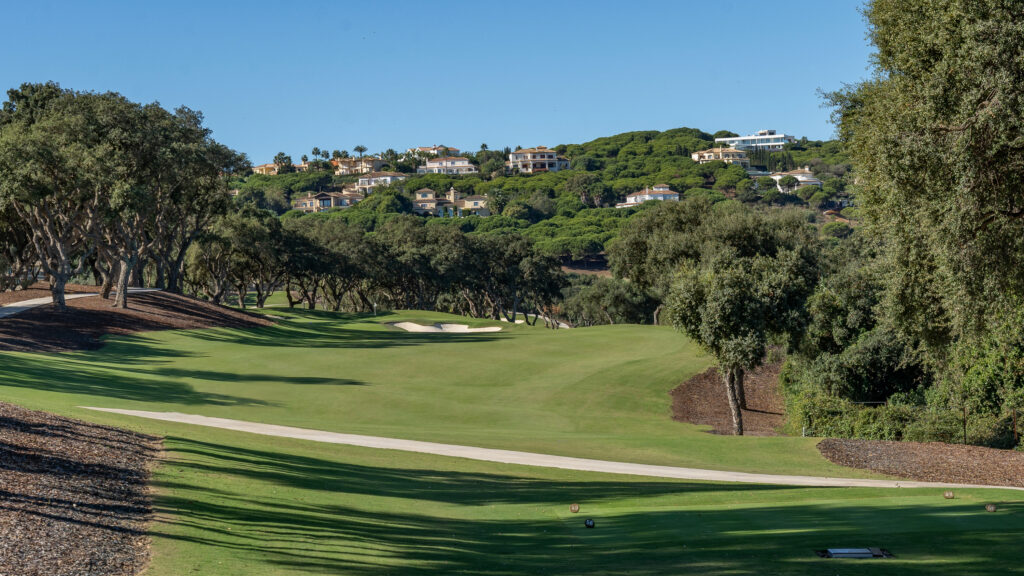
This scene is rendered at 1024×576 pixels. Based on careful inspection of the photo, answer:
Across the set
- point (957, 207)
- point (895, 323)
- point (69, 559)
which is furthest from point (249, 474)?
point (895, 323)

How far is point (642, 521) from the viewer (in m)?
14.7

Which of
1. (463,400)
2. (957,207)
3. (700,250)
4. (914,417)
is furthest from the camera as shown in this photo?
(700,250)

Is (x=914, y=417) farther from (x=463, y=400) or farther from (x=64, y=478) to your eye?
(x=64, y=478)

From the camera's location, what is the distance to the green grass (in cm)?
1148

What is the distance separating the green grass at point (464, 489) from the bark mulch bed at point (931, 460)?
93cm

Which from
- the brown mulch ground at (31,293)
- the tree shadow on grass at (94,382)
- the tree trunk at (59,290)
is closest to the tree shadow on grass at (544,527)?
the tree shadow on grass at (94,382)

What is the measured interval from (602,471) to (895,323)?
10228 mm

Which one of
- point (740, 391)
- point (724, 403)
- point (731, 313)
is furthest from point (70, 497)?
point (740, 391)

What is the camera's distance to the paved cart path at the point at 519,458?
2077 cm

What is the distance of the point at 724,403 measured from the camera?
41812mm

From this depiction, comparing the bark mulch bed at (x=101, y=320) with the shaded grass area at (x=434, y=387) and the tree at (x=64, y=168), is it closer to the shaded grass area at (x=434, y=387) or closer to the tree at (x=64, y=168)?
the shaded grass area at (x=434, y=387)

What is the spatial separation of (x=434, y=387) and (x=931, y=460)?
21491 mm

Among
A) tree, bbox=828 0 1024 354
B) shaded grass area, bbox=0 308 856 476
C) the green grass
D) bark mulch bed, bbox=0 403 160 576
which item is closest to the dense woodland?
tree, bbox=828 0 1024 354

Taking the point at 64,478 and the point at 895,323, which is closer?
the point at 64,478
